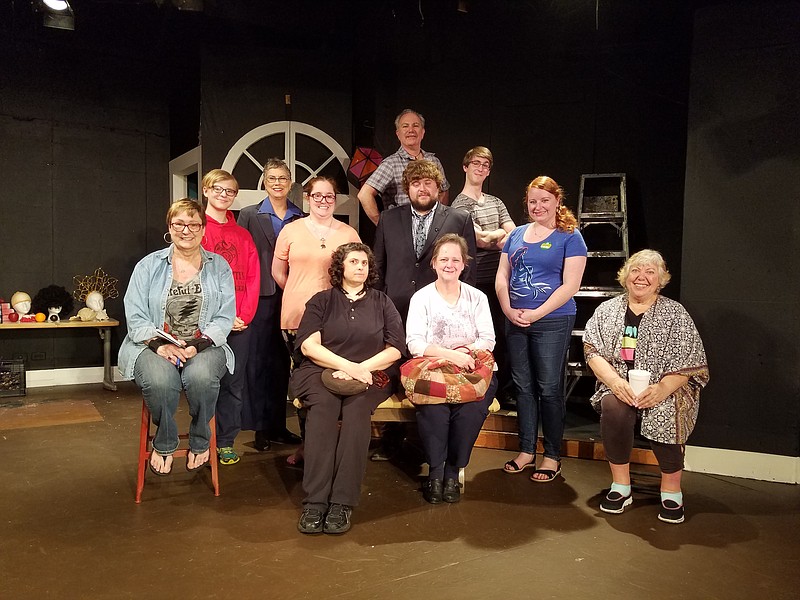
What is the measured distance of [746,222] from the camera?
3.43 meters

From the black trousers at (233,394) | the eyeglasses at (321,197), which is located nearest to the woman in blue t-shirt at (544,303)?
the eyeglasses at (321,197)

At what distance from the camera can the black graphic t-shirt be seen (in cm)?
301

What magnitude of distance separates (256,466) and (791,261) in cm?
306

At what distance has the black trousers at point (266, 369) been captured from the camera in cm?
369

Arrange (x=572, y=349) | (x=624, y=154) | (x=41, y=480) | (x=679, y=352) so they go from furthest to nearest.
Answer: (x=572, y=349), (x=624, y=154), (x=41, y=480), (x=679, y=352)

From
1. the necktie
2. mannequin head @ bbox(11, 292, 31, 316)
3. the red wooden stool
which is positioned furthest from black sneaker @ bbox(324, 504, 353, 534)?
mannequin head @ bbox(11, 292, 31, 316)

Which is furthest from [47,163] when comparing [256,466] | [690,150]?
[690,150]

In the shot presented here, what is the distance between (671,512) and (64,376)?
517cm

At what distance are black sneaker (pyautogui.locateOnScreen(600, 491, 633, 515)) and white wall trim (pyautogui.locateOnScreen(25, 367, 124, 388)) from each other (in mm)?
4707

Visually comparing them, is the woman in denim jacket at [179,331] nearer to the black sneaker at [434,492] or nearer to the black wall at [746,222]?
the black sneaker at [434,492]

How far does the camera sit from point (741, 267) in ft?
11.3

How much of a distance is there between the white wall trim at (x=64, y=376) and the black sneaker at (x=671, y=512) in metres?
4.94

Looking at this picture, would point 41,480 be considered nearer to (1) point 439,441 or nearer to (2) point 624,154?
(1) point 439,441

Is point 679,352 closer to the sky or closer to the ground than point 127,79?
closer to the ground
